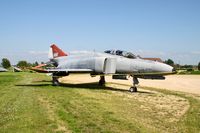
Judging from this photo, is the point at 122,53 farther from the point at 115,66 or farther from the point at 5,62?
the point at 5,62

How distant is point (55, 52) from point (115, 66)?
11.0m

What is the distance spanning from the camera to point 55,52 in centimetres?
2866

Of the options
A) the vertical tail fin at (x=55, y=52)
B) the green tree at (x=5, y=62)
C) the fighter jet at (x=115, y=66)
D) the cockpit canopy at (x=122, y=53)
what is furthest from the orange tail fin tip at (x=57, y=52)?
the green tree at (x=5, y=62)

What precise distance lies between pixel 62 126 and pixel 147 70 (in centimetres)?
1090

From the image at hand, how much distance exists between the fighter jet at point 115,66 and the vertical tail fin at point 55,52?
12.1 feet

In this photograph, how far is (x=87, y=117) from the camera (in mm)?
8836

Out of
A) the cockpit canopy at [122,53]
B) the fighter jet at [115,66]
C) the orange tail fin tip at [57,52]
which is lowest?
the fighter jet at [115,66]

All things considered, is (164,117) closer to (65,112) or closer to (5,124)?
(65,112)

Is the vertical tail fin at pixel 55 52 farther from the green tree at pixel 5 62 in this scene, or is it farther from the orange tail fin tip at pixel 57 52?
the green tree at pixel 5 62

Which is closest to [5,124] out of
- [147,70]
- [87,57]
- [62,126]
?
[62,126]

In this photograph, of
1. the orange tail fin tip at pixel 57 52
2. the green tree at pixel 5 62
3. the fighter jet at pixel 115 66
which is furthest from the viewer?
the green tree at pixel 5 62

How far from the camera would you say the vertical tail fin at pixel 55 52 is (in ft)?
93.4

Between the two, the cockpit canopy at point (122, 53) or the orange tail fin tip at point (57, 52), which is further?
the orange tail fin tip at point (57, 52)

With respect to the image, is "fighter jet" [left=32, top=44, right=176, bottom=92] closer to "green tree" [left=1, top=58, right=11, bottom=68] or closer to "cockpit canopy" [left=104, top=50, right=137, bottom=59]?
"cockpit canopy" [left=104, top=50, right=137, bottom=59]
